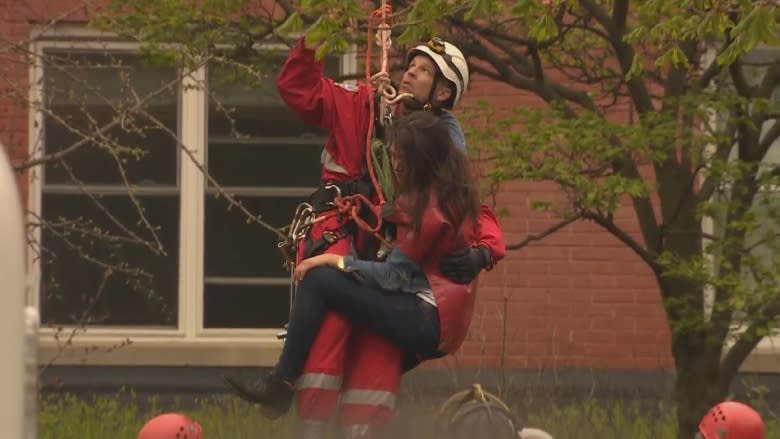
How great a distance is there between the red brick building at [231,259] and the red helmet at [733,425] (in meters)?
5.30

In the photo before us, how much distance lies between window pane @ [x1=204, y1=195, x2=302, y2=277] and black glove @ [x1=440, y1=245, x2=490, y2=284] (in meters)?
6.77

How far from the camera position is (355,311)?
220 inches

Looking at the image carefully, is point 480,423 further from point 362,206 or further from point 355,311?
point 362,206

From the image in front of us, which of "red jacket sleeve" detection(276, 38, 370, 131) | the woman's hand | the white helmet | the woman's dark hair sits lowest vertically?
the woman's hand

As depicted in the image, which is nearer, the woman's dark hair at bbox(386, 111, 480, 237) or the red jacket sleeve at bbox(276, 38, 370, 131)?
the woman's dark hair at bbox(386, 111, 480, 237)

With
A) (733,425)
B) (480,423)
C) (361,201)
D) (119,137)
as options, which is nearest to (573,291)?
(119,137)

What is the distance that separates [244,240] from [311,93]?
670 centimetres

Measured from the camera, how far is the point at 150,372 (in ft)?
40.3

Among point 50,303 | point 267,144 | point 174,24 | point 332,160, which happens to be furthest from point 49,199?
point 332,160

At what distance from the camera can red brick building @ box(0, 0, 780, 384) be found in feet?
39.4

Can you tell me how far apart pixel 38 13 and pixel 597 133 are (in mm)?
4677

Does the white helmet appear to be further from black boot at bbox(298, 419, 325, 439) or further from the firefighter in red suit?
black boot at bbox(298, 419, 325, 439)

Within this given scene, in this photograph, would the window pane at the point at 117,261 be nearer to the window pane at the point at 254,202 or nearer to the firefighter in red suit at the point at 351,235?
the window pane at the point at 254,202

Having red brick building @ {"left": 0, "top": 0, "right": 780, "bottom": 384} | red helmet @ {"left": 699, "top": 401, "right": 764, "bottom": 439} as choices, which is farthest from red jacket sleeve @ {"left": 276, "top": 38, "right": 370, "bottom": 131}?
red brick building @ {"left": 0, "top": 0, "right": 780, "bottom": 384}
